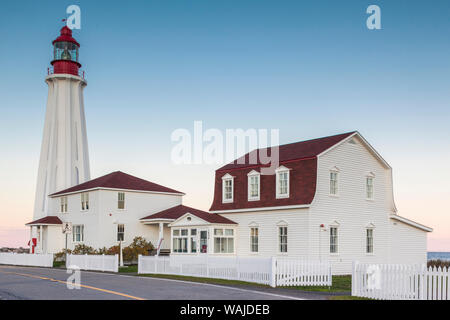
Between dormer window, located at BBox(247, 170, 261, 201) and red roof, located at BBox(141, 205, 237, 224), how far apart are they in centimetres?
204

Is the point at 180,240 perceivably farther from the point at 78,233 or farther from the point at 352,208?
the point at 78,233

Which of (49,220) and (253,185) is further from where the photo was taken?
(49,220)

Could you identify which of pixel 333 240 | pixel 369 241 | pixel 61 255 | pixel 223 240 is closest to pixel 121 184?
pixel 61 255

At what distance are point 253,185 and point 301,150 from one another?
12.3 ft

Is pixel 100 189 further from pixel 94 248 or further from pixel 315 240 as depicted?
pixel 315 240

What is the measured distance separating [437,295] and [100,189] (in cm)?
3147

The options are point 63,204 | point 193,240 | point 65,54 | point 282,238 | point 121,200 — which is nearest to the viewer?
point 282,238

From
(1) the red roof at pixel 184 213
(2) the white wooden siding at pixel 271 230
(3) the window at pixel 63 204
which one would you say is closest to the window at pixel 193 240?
(1) the red roof at pixel 184 213

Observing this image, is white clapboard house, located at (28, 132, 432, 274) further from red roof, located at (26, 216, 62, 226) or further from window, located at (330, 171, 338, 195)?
red roof, located at (26, 216, 62, 226)

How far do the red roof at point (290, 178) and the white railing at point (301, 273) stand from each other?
7.11m

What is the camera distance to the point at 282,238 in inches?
1294

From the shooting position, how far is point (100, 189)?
144ft

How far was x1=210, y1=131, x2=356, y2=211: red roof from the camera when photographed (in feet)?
106
